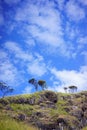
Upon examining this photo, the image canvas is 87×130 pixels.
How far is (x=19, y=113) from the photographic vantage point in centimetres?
12069

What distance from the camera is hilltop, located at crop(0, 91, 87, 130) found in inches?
4469

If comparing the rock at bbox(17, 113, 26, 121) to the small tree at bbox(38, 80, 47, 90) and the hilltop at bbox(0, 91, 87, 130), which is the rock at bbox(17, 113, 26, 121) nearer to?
the hilltop at bbox(0, 91, 87, 130)

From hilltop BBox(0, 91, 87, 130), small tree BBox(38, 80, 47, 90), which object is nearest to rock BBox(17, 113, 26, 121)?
hilltop BBox(0, 91, 87, 130)

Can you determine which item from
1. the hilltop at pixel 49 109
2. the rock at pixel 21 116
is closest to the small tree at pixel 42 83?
the hilltop at pixel 49 109

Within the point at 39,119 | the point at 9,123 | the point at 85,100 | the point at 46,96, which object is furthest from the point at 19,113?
the point at 9,123

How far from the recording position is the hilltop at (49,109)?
113500 mm

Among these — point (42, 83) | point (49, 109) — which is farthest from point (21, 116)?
point (42, 83)

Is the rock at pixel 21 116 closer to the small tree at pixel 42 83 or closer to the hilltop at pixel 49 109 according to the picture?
the hilltop at pixel 49 109

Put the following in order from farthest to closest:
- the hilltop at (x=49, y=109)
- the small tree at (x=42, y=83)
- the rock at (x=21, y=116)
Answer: the small tree at (x=42, y=83) < the rock at (x=21, y=116) < the hilltop at (x=49, y=109)

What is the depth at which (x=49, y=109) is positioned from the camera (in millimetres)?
132625

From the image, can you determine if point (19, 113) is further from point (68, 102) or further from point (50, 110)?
point (68, 102)

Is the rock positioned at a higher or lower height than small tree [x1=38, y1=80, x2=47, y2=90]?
lower

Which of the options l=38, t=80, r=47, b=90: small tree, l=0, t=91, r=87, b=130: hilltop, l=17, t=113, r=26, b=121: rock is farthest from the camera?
l=38, t=80, r=47, b=90: small tree

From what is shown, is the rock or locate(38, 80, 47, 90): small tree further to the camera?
locate(38, 80, 47, 90): small tree
